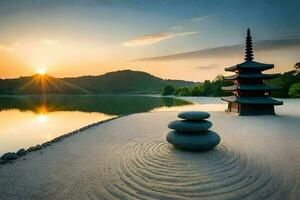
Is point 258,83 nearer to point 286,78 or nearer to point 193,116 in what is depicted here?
point 193,116

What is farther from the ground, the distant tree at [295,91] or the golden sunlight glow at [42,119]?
the distant tree at [295,91]

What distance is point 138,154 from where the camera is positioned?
30.2 feet

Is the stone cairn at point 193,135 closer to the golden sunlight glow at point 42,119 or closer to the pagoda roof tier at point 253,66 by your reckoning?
the pagoda roof tier at point 253,66

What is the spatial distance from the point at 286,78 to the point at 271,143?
54.0 m

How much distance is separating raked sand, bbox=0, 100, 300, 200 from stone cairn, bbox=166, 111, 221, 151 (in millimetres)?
336

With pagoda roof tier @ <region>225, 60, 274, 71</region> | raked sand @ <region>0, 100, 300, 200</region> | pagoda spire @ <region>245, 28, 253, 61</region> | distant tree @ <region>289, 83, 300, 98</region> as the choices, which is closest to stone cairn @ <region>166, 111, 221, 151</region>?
raked sand @ <region>0, 100, 300, 200</region>

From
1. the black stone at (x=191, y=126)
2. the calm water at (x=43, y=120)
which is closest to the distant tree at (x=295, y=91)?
the calm water at (x=43, y=120)

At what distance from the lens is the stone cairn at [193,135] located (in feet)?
29.5

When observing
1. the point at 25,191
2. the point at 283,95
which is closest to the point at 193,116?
the point at 25,191

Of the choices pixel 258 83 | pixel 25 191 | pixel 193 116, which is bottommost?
pixel 25 191

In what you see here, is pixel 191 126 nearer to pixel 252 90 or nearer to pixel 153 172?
pixel 153 172

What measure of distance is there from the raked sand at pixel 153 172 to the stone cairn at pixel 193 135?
0.34 meters

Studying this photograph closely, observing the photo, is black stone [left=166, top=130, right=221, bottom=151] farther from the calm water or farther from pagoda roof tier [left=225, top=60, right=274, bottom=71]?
pagoda roof tier [left=225, top=60, right=274, bottom=71]

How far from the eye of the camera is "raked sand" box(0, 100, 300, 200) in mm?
5926
